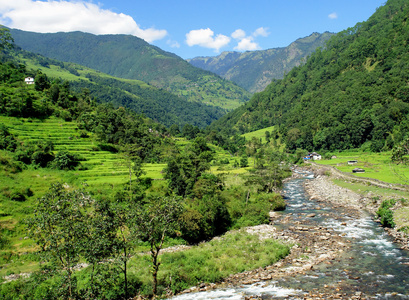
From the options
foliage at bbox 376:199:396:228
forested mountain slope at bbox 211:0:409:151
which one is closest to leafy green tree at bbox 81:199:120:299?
foliage at bbox 376:199:396:228

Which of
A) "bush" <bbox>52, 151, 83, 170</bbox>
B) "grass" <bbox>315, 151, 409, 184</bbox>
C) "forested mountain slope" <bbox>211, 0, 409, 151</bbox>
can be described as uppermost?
"forested mountain slope" <bbox>211, 0, 409, 151</bbox>

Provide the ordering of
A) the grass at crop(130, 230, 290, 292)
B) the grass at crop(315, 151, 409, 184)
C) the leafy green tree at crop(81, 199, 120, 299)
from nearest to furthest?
1. the leafy green tree at crop(81, 199, 120, 299)
2. the grass at crop(130, 230, 290, 292)
3. the grass at crop(315, 151, 409, 184)

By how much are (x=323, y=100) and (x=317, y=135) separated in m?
41.7

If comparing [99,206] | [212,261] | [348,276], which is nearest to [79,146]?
[212,261]

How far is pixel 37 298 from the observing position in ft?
82.4

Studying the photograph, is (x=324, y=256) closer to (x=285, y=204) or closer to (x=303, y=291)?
(x=303, y=291)

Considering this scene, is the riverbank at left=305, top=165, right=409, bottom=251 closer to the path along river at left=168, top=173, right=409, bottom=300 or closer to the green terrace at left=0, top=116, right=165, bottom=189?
the path along river at left=168, top=173, right=409, bottom=300

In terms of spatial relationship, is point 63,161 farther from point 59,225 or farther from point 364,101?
point 364,101

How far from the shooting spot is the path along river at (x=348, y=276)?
25438mm

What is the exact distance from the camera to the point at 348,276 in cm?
2859

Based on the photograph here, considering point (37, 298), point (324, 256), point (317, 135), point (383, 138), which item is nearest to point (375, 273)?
point (324, 256)

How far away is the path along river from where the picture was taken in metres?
25.4

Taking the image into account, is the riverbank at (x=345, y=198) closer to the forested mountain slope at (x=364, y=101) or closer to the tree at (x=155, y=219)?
the tree at (x=155, y=219)

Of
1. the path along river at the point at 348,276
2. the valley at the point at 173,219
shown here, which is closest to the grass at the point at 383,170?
the valley at the point at 173,219
